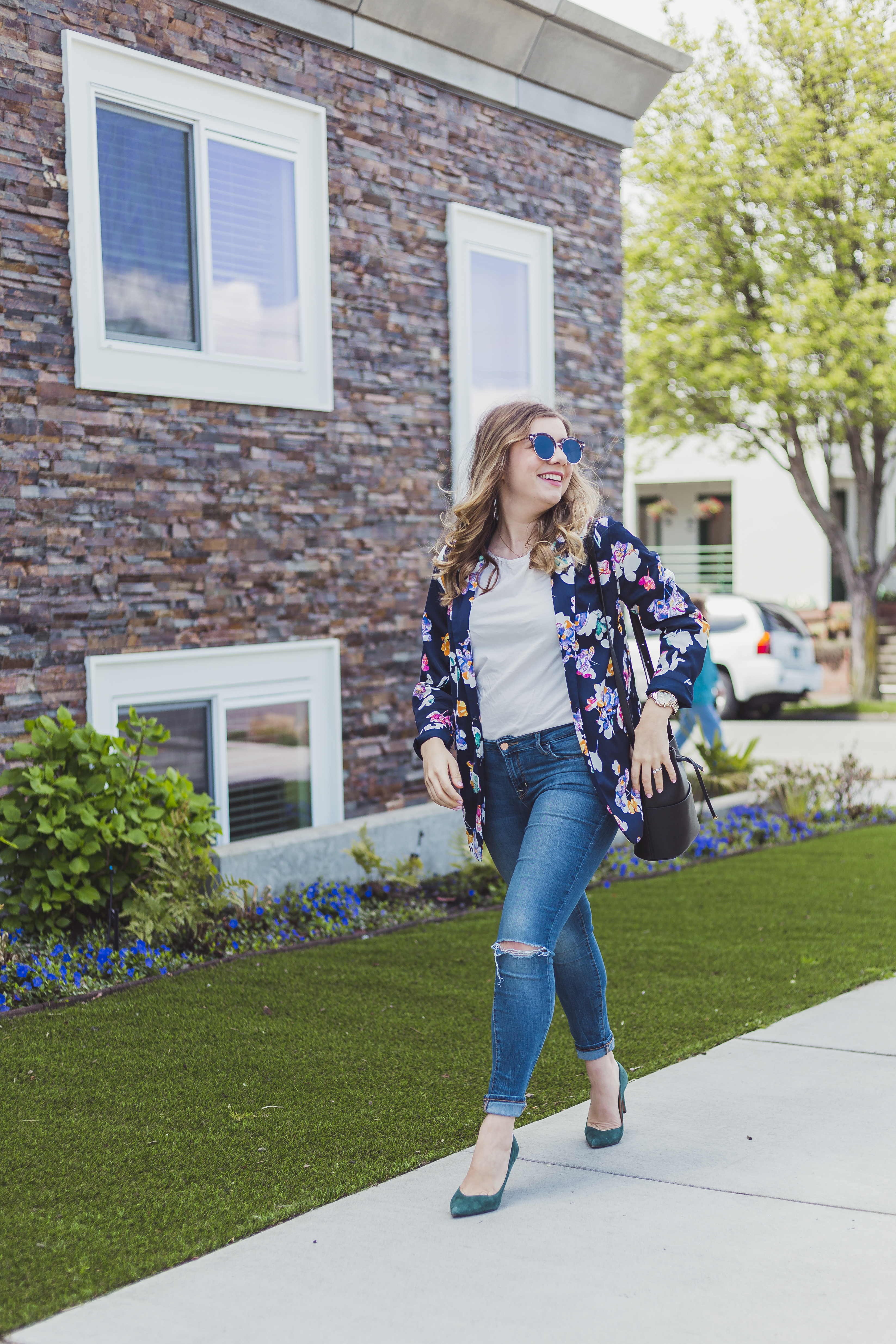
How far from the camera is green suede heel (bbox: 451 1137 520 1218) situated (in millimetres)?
3594

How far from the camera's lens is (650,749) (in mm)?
3779

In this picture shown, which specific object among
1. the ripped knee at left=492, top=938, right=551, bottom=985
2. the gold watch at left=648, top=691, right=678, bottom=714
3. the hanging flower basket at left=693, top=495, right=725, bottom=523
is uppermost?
the hanging flower basket at left=693, top=495, right=725, bottom=523

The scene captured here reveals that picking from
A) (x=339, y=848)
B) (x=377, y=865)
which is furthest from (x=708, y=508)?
(x=377, y=865)

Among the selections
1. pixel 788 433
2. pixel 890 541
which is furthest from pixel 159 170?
pixel 890 541

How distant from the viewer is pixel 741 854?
9.52 metres

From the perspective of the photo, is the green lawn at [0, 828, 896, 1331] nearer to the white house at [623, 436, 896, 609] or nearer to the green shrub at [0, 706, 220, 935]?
the green shrub at [0, 706, 220, 935]

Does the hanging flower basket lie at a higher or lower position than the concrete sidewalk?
higher

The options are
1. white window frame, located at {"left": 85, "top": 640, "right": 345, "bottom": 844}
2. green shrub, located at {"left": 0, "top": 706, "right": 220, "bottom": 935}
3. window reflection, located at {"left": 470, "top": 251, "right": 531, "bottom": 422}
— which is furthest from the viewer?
window reflection, located at {"left": 470, "top": 251, "right": 531, "bottom": 422}

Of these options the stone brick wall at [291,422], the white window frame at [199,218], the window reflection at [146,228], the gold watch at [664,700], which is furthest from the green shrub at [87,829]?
the gold watch at [664,700]

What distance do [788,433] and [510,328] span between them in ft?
41.0

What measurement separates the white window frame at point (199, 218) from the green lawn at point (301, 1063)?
3.35 m

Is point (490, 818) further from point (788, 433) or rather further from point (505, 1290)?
point (788, 433)

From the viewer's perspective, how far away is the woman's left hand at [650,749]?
149 inches

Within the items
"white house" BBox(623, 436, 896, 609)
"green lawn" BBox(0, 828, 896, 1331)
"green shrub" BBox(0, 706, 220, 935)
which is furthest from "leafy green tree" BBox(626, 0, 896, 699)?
"green shrub" BBox(0, 706, 220, 935)
